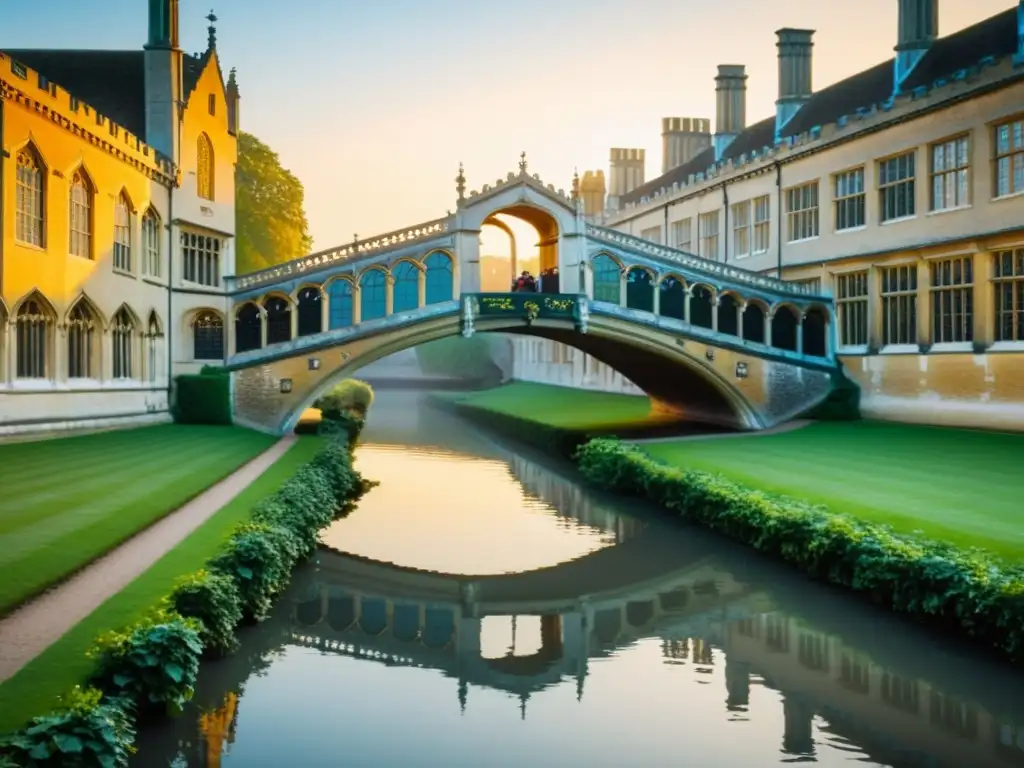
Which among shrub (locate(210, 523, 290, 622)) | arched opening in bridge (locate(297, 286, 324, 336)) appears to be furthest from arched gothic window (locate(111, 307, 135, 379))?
shrub (locate(210, 523, 290, 622))

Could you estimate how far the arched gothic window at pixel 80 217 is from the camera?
2852 cm

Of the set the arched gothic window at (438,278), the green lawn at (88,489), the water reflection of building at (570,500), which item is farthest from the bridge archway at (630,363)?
the water reflection of building at (570,500)

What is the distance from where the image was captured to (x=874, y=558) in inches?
598

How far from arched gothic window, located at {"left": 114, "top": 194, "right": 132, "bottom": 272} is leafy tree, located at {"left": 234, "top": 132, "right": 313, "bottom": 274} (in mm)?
19860

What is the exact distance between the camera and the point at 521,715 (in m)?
11.3

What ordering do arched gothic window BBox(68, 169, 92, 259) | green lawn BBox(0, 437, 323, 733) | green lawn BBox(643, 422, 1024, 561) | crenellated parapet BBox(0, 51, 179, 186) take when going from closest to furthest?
green lawn BBox(0, 437, 323, 733) < green lawn BBox(643, 422, 1024, 561) < crenellated parapet BBox(0, 51, 179, 186) < arched gothic window BBox(68, 169, 92, 259)

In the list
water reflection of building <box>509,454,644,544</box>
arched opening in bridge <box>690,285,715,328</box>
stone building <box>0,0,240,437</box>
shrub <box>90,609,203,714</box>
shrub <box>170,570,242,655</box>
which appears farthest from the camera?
arched opening in bridge <box>690,285,715,328</box>

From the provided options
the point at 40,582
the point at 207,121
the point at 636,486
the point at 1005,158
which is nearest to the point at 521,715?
the point at 40,582

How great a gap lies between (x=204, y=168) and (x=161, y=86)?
3.35m

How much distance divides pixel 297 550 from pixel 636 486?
1138cm

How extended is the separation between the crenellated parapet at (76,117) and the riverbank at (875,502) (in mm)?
15143

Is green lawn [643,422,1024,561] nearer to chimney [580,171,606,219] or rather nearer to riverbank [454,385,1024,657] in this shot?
riverbank [454,385,1024,657]

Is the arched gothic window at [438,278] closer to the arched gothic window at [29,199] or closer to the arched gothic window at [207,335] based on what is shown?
the arched gothic window at [207,335]

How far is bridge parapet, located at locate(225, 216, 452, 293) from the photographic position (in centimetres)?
3488
